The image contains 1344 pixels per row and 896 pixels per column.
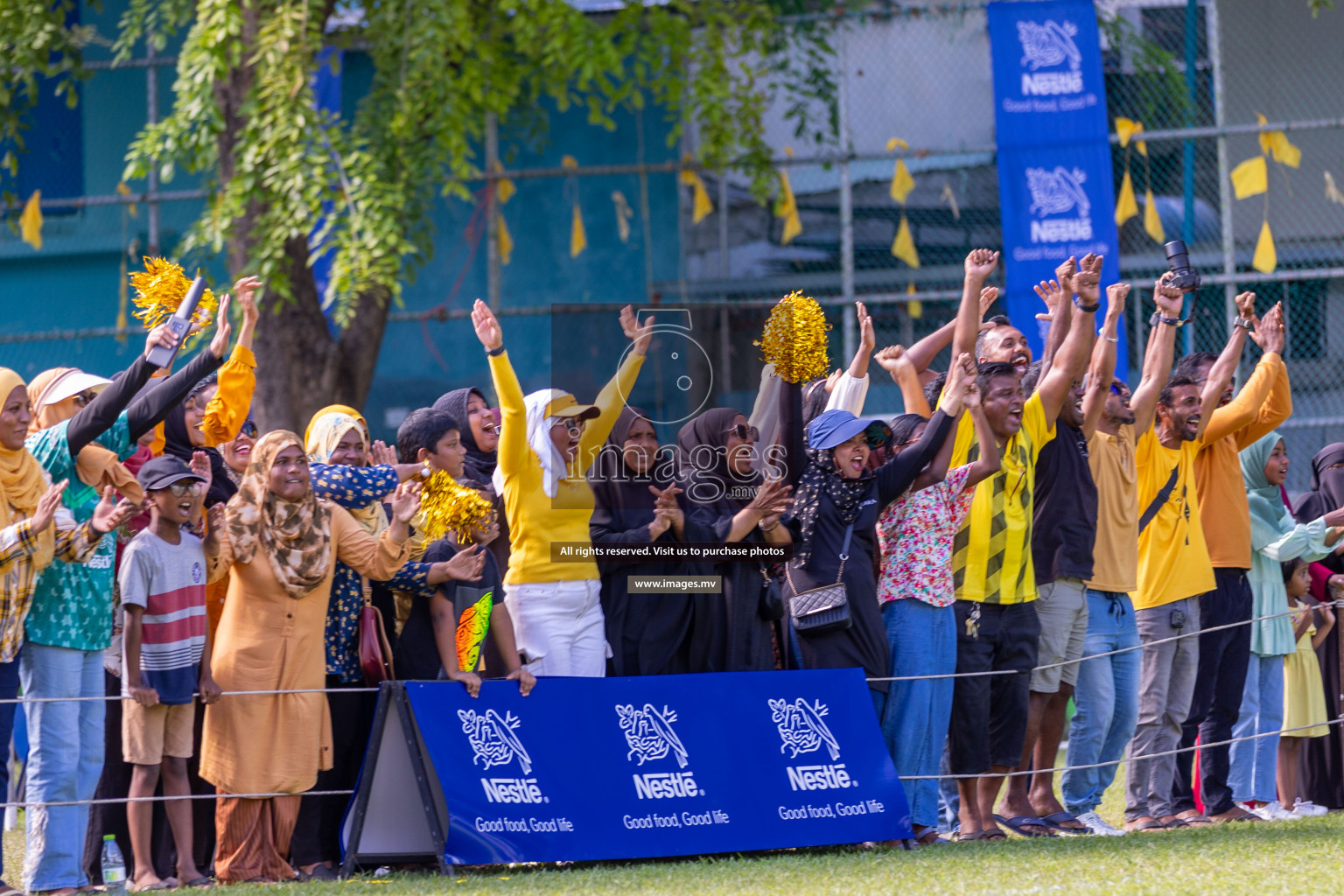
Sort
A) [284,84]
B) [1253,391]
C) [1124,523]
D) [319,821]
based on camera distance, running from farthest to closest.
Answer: [284,84], [1253,391], [1124,523], [319,821]

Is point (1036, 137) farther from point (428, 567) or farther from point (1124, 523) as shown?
point (428, 567)

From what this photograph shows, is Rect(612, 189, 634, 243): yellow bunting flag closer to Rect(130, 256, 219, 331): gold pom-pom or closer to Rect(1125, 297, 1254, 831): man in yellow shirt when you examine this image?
Rect(1125, 297, 1254, 831): man in yellow shirt

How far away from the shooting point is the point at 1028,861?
5.80m

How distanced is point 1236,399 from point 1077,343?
138 cm

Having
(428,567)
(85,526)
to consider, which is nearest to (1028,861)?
(428,567)

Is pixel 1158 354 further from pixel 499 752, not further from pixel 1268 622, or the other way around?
pixel 499 752

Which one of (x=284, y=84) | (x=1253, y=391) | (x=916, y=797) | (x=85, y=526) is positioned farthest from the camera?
(x=284, y=84)

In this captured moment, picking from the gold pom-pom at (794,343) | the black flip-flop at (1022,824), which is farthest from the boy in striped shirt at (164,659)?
the black flip-flop at (1022,824)

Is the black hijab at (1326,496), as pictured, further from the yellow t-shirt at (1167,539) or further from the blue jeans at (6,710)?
the blue jeans at (6,710)

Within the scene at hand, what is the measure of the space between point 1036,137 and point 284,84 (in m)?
5.36

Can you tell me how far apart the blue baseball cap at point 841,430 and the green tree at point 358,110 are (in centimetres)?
411

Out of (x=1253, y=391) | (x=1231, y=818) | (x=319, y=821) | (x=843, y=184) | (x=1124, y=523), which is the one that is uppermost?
(x=843, y=184)

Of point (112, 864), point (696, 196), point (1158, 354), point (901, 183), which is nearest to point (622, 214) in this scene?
point (696, 196)

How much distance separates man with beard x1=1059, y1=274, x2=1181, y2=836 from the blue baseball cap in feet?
3.70
